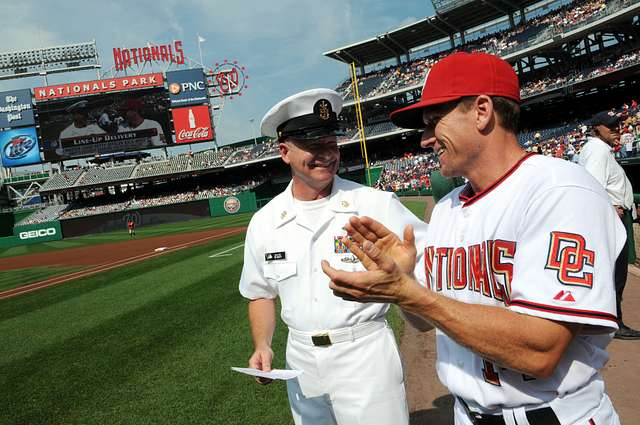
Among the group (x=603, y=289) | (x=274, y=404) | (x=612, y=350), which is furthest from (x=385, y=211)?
(x=612, y=350)

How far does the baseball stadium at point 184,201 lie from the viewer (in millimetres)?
4371

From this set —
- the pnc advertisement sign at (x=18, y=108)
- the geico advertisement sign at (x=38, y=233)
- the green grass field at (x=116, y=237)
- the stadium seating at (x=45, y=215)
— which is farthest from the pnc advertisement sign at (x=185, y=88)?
the green grass field at (x=116, y=237)

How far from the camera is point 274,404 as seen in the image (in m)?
3.88

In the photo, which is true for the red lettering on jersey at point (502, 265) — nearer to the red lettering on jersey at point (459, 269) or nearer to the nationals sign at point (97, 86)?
the red lettering on jersey at point (459, 269)

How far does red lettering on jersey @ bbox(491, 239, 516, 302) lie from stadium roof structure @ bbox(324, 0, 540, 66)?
133 feet

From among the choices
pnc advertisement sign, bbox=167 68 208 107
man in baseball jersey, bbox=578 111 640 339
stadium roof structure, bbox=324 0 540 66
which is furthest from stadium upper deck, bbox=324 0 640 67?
man in baseball jersey, bbox=578 111 640 339

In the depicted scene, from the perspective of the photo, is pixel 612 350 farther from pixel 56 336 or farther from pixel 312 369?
pixel 56 336

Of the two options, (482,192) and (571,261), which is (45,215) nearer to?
(482,192)

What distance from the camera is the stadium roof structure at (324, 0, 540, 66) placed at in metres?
36.6

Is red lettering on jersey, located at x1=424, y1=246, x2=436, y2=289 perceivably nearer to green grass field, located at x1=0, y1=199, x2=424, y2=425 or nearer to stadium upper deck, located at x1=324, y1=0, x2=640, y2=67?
green grass field, located at x1=0, y1=199, x2=424, y2=425

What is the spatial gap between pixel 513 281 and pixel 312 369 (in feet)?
4.12

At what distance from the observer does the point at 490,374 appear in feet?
4.89

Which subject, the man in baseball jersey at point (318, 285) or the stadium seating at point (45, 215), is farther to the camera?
the stadium seating at point (45, 215)

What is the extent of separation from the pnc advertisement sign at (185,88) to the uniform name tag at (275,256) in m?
47.3
